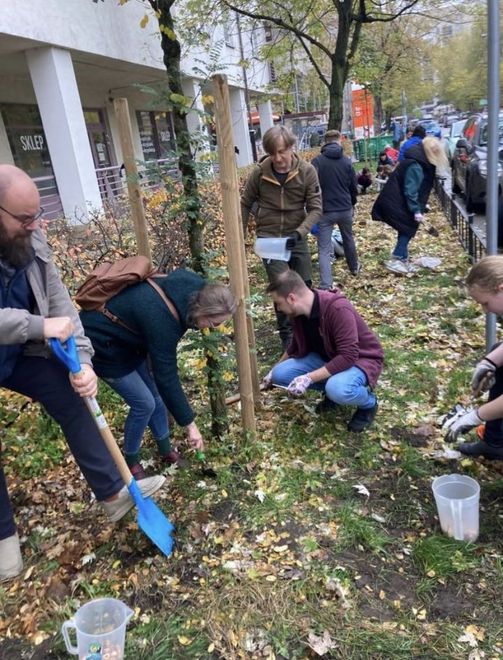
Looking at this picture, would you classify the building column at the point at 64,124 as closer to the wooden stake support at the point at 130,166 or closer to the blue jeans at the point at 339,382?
the wooden stake support at the point at 130,166

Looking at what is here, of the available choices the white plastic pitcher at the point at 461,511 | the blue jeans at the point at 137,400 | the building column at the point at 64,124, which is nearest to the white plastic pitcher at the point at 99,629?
the blue jeans at the point at 137,400

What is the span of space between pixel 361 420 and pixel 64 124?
303 inches

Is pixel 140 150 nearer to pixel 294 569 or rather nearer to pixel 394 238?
pixel 394 238

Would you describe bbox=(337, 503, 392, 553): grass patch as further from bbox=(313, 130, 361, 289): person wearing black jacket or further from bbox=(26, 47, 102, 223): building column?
bbox=(26, 47, 102, 223): building column

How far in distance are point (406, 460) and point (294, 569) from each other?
1.01 meters

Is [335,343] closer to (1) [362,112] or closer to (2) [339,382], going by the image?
(2) [339,382]

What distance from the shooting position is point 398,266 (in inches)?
270

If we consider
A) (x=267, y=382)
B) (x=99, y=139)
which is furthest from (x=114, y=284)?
(x=99, y=139)

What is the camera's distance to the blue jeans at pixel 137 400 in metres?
2.74

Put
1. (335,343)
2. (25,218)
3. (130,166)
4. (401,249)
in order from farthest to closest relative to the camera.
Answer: (401,249), (335,343), (130,166), (25,218)

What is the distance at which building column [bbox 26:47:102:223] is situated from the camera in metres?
8.71

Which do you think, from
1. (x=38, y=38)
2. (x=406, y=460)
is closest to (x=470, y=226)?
(x=406, y=460)

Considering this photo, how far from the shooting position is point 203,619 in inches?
88.4

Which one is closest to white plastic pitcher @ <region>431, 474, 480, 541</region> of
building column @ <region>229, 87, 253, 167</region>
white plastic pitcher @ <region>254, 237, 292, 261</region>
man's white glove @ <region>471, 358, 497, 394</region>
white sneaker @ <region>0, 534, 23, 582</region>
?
man's white glove @ <region>471, 358, 497, 394</region>
